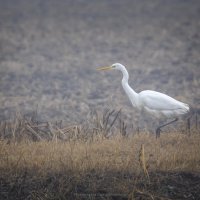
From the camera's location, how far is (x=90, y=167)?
28.7 ft

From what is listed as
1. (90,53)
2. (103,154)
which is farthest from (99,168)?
(90,53)

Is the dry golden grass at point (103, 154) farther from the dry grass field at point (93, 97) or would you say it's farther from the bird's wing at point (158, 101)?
the bird's wing at point (158, 101)

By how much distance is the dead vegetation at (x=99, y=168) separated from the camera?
328 inches

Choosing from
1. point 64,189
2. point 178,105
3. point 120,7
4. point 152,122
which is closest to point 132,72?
point 152,122

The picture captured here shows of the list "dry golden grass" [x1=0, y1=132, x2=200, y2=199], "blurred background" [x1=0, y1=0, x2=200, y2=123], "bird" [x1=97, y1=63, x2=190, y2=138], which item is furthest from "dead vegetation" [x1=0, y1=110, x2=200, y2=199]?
"blurred background" [x1=0, y1=0, x2=200, y2=123]

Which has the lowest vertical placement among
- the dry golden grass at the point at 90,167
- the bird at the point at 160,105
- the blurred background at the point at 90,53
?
the dry golden grass at the point at 90,167

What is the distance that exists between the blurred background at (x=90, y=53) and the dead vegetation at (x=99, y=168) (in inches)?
117

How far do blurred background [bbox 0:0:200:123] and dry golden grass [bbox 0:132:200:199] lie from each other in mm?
3175

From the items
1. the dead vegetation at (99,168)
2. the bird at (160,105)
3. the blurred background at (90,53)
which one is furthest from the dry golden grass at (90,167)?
the blurred background at (90,53)

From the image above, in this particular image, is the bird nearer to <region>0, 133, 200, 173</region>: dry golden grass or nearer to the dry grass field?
the dry grass field

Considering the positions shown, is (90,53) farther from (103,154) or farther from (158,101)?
(103,154)

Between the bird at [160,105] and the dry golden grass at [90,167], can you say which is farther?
the bird at [160,105]

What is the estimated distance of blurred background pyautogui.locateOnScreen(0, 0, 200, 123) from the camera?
572 inches

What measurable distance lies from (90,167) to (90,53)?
12056mm
